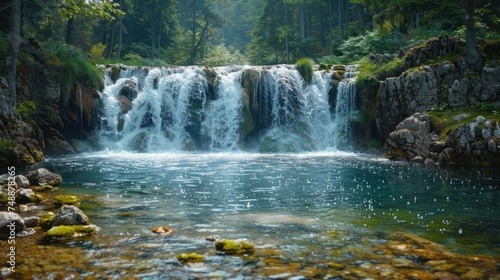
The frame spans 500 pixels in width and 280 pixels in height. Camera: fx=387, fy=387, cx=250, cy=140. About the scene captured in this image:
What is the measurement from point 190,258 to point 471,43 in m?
19.0

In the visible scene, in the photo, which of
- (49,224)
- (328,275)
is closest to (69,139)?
(49,224)

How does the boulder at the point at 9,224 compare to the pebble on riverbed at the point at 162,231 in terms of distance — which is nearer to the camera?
the boulder at the point at 9,224

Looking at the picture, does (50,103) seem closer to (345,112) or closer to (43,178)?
(43,178)

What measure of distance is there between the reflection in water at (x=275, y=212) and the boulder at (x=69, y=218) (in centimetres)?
57

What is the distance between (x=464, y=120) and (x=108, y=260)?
16.5 metres

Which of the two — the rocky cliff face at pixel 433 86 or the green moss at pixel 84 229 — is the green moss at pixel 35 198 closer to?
the green moss at pixel 84 229

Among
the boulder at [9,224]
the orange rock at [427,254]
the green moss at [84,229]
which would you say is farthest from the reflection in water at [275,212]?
the boulder at [9,224]

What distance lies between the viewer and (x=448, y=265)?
5332mm

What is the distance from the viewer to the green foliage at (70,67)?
2298cm

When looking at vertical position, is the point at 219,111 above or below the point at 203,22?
below

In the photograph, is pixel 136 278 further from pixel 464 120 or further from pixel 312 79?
pixel 312 79

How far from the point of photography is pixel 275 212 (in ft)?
29.0

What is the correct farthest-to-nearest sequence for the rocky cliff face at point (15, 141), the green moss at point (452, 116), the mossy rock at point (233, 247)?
the green moss at point (452, 116), the rocky cliff face at point (15, 141), the mossy rock at point (233, 247)

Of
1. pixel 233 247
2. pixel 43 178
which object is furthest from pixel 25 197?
pixel 233 247
